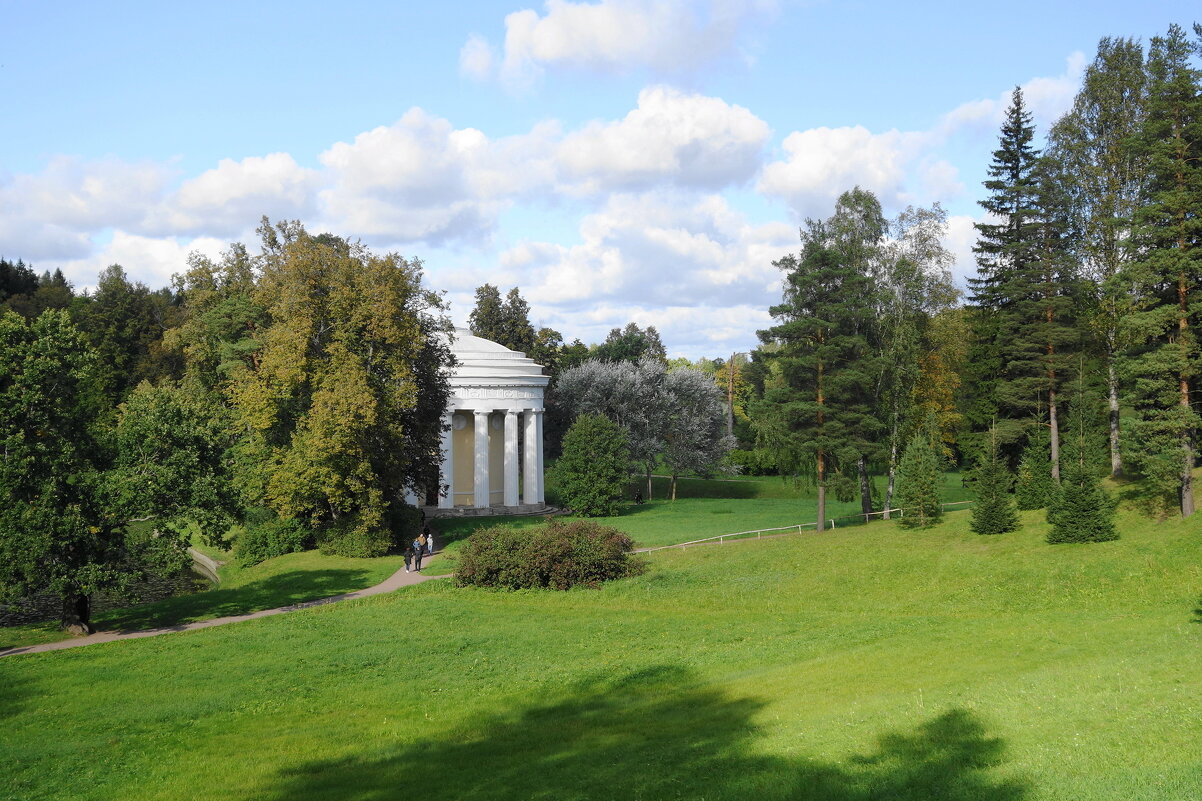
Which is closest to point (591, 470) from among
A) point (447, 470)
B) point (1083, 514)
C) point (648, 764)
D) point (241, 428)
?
point (447, 470)

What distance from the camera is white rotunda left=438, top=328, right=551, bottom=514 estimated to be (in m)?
54.2

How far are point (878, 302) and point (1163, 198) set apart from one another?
41.5ft

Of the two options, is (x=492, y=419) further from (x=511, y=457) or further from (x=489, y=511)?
(x=489, y=511)

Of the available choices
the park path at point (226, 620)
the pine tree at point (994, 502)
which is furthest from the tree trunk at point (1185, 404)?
the park path at point (226, 620)

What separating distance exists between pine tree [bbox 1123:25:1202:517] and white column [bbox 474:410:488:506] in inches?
1372

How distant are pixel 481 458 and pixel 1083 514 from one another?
3472 cm

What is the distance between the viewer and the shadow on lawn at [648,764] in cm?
1073

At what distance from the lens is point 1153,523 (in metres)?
28.8

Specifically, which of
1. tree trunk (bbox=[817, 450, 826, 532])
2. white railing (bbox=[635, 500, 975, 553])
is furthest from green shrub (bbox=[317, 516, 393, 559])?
tree trunk (bbox=[817, 450, 826, 532])

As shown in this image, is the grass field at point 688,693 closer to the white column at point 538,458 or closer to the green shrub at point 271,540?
the green shrub at point 271,540

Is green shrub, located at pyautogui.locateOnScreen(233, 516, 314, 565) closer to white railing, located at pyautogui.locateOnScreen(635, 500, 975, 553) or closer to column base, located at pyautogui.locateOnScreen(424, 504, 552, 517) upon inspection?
column base, located at pyautogui.locateOnScreen(424, 504, 552, 517)

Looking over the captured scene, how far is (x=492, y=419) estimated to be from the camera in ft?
195

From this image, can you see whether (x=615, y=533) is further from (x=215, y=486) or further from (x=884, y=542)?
(x=215, y=486)

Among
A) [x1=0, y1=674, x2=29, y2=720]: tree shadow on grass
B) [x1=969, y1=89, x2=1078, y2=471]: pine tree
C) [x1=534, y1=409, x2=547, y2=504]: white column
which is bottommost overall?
[x1=0, y1=674, x2=29, y2=720]: tree shadow on grass
